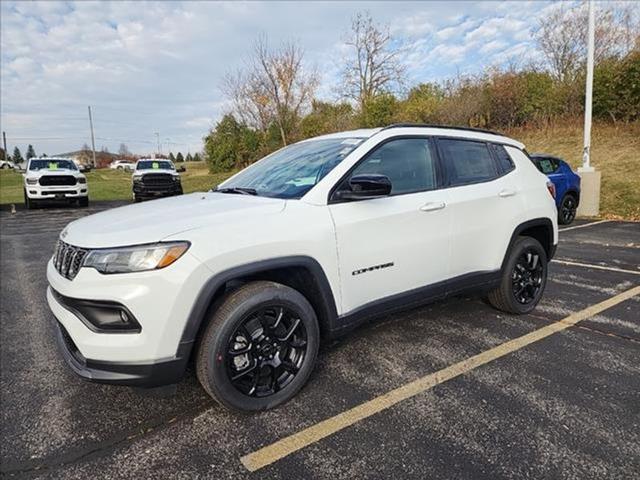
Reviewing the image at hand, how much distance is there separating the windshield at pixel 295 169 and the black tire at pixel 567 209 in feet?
26.6

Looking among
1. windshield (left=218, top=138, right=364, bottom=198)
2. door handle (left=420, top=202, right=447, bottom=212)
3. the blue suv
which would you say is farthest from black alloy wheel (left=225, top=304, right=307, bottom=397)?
the blue suv

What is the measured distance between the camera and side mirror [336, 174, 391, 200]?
8.66 feet

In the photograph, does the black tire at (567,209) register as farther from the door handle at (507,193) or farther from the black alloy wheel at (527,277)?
the door handle at (507,193)

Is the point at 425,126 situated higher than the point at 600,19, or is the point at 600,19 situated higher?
the point at 600,19

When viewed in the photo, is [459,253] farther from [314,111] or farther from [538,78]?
[314,111]

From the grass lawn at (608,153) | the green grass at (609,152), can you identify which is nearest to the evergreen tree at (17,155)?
the grass lawn at (608,153)

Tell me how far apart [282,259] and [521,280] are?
2.62 metres

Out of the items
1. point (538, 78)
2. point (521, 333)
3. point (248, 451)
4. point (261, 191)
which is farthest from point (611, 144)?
point (248, 451)

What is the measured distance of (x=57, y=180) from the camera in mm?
15086

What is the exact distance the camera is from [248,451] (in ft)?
7.33

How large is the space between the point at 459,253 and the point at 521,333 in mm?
936

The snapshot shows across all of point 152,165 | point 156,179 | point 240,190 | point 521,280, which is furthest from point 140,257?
point 152,165

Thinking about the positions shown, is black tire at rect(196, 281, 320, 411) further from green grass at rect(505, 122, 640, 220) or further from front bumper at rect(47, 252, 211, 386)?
green grass at rect(505, 122, 640, 220)

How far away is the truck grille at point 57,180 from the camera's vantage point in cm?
1490
